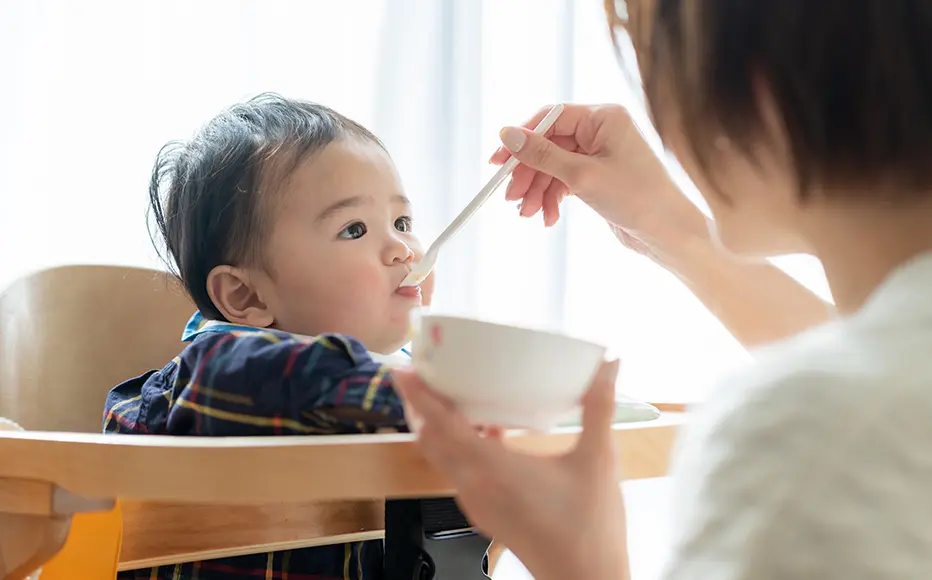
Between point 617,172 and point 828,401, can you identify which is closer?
point 828,401

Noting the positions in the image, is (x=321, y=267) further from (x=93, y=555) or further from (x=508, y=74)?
(x=508, y=74)

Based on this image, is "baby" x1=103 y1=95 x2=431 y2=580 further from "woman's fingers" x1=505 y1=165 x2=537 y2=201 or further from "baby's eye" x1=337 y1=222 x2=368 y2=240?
"woman's fingers" x1=505 y1=165 x2=537 y2=201

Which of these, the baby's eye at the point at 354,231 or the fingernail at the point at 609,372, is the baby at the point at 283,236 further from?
the fingernail at the point at 609,372

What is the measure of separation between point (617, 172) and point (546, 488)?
0.60m

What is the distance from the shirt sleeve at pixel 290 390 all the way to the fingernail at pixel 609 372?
8.3 inches

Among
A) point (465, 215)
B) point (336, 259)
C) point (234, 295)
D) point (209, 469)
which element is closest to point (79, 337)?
point (234, 295)

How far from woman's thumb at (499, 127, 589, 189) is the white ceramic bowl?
47cm

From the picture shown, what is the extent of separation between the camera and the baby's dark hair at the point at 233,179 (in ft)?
3.35

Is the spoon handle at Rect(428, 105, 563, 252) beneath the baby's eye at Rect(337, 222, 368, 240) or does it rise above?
above

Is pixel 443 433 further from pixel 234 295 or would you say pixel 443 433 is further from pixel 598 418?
pixel 234 295

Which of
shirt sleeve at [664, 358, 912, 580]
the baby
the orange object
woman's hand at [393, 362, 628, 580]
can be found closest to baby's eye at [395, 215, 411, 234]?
the baby

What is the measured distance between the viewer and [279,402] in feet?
2.32

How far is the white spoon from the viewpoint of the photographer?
894 millimetres

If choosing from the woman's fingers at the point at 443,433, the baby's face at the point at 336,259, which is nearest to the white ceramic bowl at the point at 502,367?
the woman's fingers at the point at 443,433
